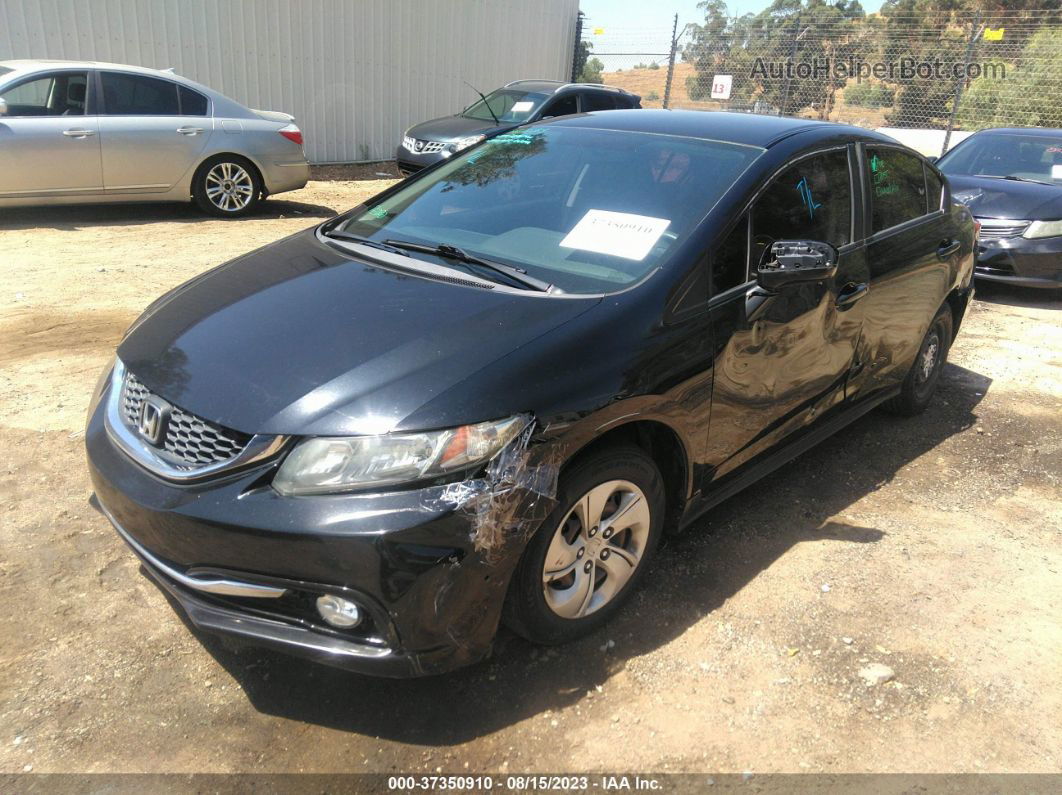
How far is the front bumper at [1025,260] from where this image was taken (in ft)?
25.6

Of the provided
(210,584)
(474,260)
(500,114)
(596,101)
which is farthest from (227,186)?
(210,584)

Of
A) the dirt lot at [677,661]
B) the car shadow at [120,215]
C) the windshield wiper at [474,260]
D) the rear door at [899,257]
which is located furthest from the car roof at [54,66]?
the rear door at [899,257]

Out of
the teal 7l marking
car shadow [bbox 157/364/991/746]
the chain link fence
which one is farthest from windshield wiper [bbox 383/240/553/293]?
the chain link fence

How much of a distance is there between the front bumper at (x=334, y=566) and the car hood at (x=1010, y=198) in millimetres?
7287

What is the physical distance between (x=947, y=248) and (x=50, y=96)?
807cm

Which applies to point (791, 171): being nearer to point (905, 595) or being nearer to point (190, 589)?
point (905, 595)

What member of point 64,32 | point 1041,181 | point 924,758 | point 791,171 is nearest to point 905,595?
point 924,758

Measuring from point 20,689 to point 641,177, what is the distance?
2.81 meters

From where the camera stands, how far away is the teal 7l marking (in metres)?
3.57

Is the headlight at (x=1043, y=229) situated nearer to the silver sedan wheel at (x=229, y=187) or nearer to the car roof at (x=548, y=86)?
the car roof at (x=548, y=86)

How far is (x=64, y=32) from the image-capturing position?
10.6m

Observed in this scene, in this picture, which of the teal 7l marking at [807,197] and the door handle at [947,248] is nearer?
the teal 7l marking at [807,197]

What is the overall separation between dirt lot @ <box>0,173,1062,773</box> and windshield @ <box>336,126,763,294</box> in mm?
1297

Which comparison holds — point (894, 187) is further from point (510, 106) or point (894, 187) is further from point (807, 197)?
point (510, 106)
